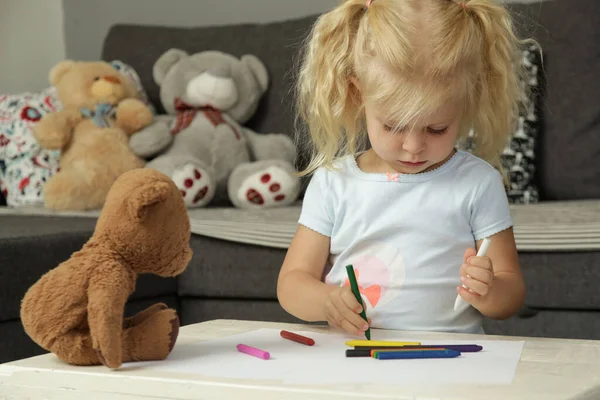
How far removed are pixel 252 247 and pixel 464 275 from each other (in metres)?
0.96

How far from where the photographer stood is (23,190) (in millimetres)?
2523

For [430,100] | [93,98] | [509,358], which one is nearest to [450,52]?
[430,100]

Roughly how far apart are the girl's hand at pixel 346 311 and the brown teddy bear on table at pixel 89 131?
54.3 inches

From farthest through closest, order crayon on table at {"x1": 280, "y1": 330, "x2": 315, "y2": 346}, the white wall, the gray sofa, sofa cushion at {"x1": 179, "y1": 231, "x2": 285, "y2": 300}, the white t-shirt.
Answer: the white wall < sofa cushion at {"x1": 179, "y1": 231, "x2": 285, "y2": 300} < the gray sofa < the white t-shirt < crayon on table at {"x1": 280, "y1": 330, "x2": 315, "y2": 346}

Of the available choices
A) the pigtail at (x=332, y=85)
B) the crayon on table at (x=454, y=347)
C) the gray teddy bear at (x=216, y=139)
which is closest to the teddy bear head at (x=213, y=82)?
the gray teddy bear at (x=216, y=139)

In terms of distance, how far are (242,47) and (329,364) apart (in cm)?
192

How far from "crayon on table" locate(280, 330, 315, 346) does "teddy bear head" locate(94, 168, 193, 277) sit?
0.51 feet

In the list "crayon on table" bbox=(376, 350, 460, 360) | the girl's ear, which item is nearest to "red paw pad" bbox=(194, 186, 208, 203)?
the girl's ear

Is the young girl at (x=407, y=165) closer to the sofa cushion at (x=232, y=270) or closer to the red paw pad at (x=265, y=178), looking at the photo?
the sofa cushion at (x=232, y=270)

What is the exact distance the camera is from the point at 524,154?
216 cm

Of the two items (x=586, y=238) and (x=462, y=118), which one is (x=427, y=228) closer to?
(x=462, y=118)

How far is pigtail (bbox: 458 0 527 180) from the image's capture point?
3.67 feet

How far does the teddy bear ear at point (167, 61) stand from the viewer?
2596mm

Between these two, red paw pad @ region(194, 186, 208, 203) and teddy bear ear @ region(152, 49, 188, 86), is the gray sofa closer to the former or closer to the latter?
teddy bear ear @ region(152, 49, 188, 86)
